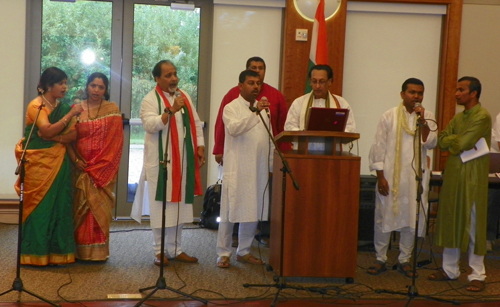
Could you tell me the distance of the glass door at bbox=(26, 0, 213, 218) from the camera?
23.5 feet

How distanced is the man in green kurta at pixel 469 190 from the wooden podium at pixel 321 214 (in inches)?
29.8

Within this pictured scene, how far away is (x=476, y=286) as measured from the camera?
4605 mm

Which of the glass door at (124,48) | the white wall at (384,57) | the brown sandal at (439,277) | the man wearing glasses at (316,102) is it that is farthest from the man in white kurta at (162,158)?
the white wall at (384,57)

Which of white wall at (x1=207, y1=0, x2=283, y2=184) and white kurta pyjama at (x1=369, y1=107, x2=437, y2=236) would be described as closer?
white kurta pyjama at (x1=369, y1=107, x2=437, y2=236)

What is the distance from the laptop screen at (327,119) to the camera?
14.3 feet

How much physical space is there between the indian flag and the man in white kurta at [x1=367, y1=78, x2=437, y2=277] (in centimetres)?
186

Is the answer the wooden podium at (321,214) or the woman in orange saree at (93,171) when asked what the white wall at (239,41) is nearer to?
the woman in orange saree at (93,171)

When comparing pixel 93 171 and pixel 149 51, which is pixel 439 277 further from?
pixel 149 51

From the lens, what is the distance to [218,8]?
718 cm

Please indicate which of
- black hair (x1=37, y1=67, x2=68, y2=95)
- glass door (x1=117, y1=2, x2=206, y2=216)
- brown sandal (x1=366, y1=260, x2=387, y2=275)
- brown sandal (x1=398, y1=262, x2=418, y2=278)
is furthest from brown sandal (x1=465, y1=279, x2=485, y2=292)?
glass door (x1=117, y1=2, x2=206, y2=216)

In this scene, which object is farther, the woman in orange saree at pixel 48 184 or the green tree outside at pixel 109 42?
the green tree outside at pixel 109 42

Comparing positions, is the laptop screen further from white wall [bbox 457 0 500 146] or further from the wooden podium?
white wall [bbox 457 0 500 146]

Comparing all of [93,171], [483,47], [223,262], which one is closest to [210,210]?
[223,262]

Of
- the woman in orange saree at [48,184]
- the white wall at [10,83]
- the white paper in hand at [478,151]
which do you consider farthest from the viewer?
the white wall at [10,83]
